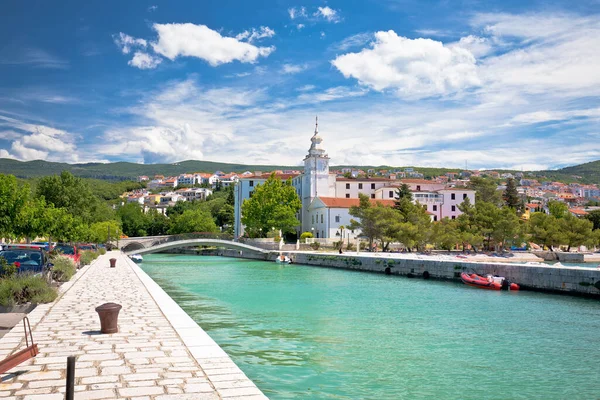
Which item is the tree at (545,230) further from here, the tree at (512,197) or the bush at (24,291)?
the bush at (24,291)

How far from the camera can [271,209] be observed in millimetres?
68438

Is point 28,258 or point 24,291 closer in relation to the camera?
point 24,291

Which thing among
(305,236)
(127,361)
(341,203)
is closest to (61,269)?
(127,361)

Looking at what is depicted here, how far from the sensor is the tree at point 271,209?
224 ft

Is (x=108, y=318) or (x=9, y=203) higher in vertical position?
(x=9, y=203)

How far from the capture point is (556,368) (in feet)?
36.5

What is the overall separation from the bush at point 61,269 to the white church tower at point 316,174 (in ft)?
196

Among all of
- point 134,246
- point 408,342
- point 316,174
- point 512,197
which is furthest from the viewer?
point 512,197

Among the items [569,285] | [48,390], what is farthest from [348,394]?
[569,285]

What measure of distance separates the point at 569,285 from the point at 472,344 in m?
13.6

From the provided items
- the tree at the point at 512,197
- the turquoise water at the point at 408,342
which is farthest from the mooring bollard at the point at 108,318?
the tree at the point at 512,197

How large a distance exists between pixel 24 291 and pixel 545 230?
190 ft

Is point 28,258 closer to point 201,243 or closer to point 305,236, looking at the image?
point 201,243

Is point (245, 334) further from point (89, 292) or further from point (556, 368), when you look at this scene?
point (556, 368)
